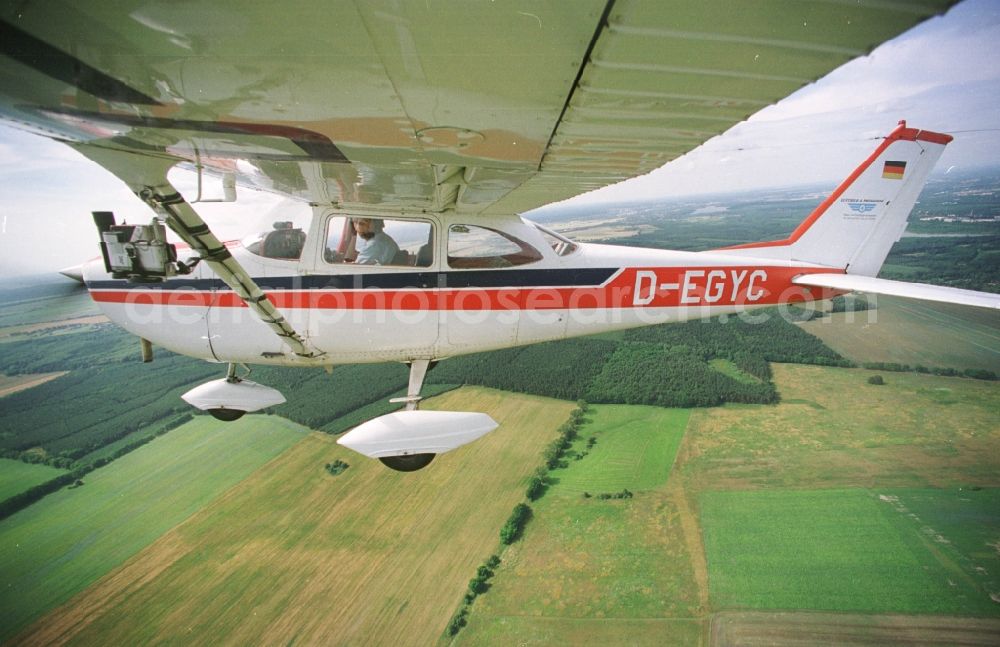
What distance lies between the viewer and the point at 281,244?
3.36 meters

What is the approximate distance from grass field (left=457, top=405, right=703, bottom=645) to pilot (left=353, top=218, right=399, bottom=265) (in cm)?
919

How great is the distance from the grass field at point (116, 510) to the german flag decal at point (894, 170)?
1590cm

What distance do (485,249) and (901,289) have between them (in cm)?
405

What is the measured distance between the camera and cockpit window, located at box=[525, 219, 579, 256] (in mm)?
3828

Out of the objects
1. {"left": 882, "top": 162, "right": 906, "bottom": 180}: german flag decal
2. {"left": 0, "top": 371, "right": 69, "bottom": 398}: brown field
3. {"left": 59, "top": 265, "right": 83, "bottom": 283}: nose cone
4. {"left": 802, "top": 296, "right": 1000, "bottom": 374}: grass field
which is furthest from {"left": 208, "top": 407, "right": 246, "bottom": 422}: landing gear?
{"left": 802, "top": 296, "right": 1000, "bottom": 374}: grass field

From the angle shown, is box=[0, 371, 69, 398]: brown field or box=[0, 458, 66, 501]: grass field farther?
box=[0, 371, 69, 398]: brown field

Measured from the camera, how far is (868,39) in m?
0.79

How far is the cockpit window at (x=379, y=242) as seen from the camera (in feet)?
11.0

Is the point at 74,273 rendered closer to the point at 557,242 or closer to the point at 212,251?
the point at 212,251

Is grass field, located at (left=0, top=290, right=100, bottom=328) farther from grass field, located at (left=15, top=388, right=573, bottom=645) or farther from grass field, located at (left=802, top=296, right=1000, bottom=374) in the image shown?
grass field, located at (left=802, top=296, right=1000, bottom=374)

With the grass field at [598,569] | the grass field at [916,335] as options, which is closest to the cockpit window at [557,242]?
the grass field at [598,569]

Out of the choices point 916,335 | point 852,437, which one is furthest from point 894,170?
point 916,335

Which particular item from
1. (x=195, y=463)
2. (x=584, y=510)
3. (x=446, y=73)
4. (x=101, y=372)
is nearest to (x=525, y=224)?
(x=446, y=73)

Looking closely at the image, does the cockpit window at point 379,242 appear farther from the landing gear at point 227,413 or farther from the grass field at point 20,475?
the grass field at point 20,475
